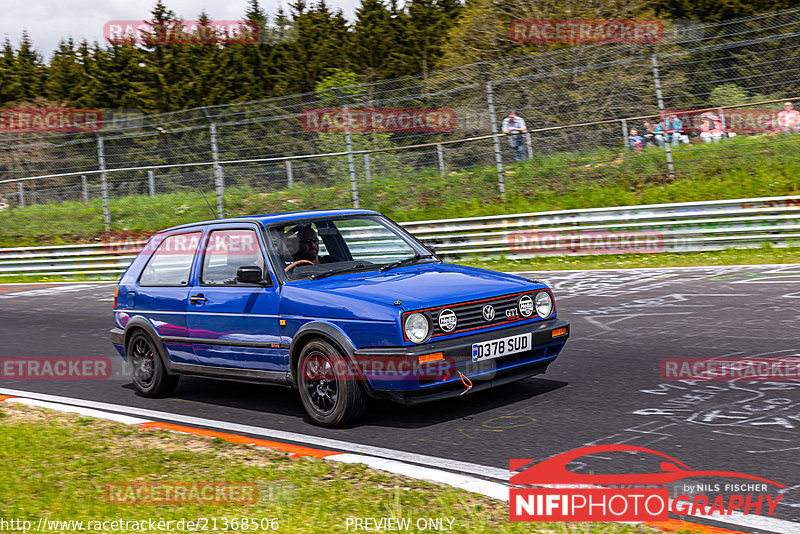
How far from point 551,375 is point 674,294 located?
4.37 metres

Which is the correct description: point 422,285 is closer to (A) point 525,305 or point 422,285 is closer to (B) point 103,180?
(A) point 525,305

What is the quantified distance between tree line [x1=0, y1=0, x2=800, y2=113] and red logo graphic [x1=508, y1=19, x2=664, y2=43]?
16070 millimetres

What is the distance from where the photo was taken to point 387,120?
18.1 m

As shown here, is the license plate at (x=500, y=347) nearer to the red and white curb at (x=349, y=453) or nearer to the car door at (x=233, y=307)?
the red and white curb at (x=349, y=453)

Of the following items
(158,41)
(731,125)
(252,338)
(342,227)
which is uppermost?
(158,41)

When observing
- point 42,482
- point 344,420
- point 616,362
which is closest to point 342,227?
point 344,420

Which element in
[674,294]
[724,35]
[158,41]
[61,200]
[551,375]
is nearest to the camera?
[551,375]

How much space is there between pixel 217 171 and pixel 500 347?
14.9 metres

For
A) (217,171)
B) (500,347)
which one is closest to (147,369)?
(500,347)

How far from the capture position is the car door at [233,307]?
6.41 m

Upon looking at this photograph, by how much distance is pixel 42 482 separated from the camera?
16.3 ft

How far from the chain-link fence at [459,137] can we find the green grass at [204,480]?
12.5 m

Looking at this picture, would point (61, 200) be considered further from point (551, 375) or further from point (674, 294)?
point (551, 375)

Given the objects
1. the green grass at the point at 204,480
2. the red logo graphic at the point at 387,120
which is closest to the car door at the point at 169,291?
the green grass at the point at 204,480
